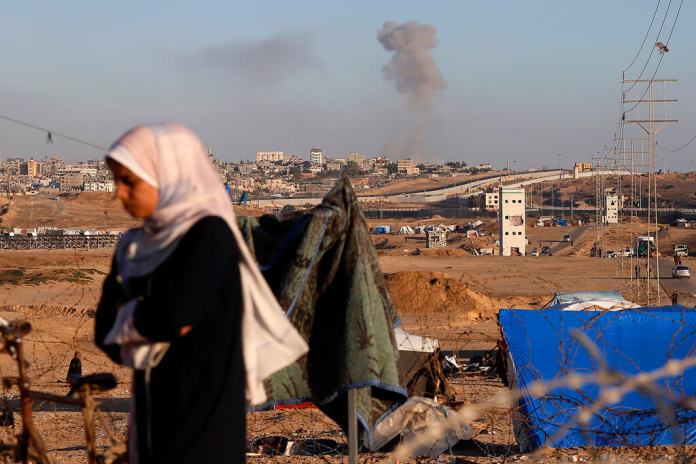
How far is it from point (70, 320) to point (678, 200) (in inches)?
4814

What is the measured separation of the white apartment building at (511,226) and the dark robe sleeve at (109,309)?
2480 inches


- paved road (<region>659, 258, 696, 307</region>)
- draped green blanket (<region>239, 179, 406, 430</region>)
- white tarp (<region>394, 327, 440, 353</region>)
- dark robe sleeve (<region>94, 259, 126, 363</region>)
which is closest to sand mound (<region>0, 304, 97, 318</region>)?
white tarp (<region>394, 327, 440, 353</region>)

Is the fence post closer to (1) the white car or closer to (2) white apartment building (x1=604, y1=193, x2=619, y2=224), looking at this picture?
(1) the white car

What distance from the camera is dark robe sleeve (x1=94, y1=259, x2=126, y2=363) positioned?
9.35ft

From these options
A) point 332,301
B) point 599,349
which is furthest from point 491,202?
point 332,301

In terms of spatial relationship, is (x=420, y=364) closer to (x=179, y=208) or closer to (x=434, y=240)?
(x=179, y=208)

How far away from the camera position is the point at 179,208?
262cm

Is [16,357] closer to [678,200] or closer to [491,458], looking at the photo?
[491,458]

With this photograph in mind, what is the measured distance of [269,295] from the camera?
2807mm

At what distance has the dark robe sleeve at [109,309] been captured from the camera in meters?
2.85

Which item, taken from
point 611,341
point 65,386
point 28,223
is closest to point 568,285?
point 65,386

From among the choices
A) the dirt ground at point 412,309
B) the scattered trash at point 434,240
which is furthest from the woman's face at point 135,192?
the scattered trash at point 434,240

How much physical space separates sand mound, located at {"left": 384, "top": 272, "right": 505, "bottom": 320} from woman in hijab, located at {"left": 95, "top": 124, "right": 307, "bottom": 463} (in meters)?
26.7

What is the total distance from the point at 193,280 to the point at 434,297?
28564 mm
